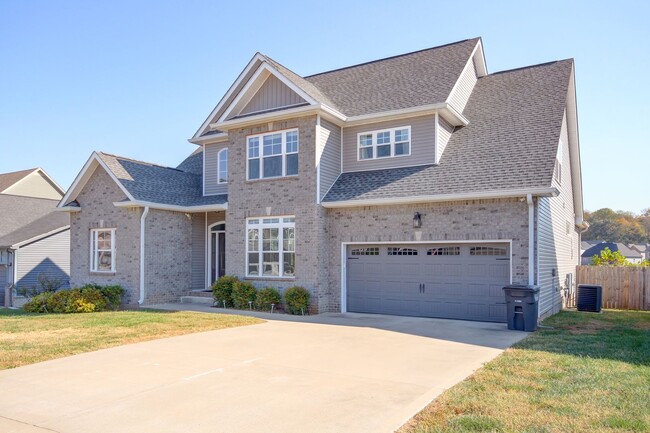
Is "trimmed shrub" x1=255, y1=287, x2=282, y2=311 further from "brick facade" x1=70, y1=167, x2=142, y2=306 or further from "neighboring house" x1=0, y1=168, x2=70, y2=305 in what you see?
Result: "neighboring house" x1=0, y1=168, x2=70, y2=305

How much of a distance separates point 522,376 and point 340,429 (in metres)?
3.40

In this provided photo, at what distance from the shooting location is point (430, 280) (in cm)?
1475

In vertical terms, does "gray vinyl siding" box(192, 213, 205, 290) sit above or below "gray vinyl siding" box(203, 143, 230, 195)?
below

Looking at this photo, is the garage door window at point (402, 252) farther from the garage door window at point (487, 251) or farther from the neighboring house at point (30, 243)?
the neighboring house at point (30, 243)

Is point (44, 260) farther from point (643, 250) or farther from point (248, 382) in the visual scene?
point (643, 250)

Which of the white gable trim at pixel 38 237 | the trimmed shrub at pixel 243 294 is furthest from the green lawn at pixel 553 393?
the white gable trim at pixel 38 237

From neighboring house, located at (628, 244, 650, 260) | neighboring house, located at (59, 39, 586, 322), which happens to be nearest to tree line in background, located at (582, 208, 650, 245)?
neighboring house, located at (628, 244, 650, 260)

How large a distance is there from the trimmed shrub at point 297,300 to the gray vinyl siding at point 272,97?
19.4ft

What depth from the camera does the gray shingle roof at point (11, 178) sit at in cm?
3478

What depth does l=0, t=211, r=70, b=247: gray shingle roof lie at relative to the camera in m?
24.1

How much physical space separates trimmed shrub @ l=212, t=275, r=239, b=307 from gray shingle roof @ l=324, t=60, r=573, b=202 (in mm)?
4195

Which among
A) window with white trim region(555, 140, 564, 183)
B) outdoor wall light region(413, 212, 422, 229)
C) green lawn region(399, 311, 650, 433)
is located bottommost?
green lawn region(399, 311, 650, 433)

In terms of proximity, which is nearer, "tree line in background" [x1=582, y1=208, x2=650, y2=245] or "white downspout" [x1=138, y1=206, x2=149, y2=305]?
"white downspout" [x1=138, y1=206, x2=149, y2=305]

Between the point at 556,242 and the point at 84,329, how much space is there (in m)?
14.2
